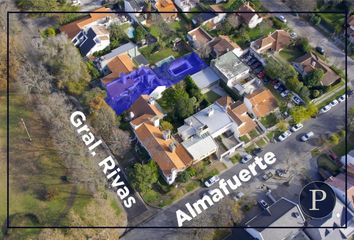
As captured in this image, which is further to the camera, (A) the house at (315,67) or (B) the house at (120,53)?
(B) the house at (120,53)


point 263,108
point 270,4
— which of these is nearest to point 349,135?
point 263,108

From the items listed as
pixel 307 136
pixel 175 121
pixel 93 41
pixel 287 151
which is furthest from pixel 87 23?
pixel 307 136

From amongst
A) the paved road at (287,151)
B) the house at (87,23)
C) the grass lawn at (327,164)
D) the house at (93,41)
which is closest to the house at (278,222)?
the paved road at (287,151)

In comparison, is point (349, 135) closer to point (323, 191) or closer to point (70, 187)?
point (323, 191)

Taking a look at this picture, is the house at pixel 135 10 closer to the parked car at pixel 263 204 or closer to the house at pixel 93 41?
the house at pixel 93 41

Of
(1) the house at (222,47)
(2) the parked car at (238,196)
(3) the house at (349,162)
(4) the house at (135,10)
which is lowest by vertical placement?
(3) the house at (349,162)

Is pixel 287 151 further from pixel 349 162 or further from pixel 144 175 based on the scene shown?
pixel 144 175
